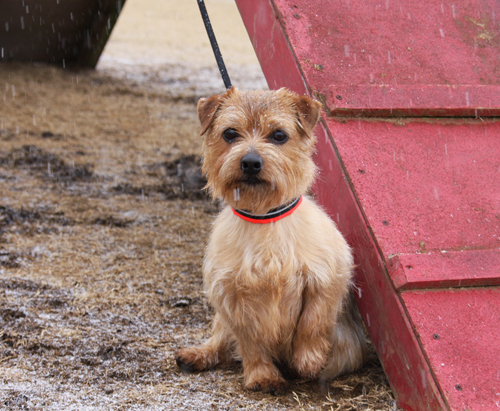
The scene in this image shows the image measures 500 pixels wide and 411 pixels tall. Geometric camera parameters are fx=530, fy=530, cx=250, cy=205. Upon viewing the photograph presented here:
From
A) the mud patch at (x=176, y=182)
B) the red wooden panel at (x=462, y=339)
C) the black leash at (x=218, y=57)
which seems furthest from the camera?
the mud patch at (x=176, y=182)

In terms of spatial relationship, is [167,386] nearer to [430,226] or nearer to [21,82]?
[430,226]

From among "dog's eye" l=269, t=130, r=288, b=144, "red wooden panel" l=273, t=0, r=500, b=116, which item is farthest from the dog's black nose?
"red wooden panel" l=273, t=0, r=500, b=116

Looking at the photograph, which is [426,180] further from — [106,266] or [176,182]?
[176,182]

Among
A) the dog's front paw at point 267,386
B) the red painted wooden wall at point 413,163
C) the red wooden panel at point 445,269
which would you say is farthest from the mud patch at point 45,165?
the red wooden panel at point 445,269

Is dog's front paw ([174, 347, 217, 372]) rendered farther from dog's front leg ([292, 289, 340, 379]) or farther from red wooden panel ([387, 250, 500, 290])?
red wooden panel ([387, 250, 500, 290])

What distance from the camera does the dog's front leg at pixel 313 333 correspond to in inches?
125

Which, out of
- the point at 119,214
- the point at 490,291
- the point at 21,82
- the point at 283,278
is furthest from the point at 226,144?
the point at 21,82

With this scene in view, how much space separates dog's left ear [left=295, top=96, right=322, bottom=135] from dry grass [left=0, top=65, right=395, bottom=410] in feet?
5.40

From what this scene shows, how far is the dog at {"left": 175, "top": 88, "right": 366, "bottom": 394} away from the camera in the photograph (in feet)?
10.1

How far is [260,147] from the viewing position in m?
3.03

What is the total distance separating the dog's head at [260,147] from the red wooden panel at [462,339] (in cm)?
95

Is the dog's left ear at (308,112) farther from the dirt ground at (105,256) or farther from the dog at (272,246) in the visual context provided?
the dirt ground at (105,256)

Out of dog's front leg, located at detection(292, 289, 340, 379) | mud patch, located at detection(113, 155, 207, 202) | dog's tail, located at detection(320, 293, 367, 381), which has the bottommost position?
mud patch, located at detection(113, 155, 207, 202)

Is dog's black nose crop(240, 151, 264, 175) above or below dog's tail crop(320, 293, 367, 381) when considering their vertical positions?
above
